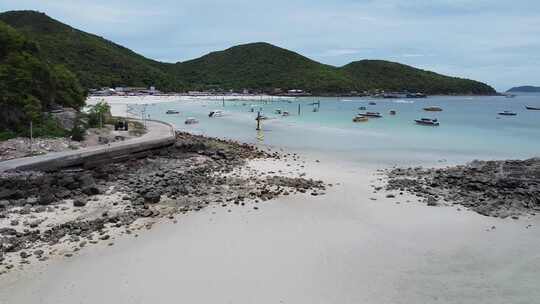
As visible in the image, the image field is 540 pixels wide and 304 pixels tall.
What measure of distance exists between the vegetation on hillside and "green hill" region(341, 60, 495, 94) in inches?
5776

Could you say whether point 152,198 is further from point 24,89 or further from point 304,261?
point 24,89

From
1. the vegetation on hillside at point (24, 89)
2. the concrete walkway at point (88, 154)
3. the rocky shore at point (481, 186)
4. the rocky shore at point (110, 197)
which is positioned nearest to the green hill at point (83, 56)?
the vegetation on hillside at point (24, 89)

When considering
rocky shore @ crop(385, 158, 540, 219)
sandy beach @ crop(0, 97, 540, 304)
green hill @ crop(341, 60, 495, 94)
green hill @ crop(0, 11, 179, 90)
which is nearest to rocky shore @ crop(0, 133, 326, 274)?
sandy beach @ crop(0, 97, 540, 304)

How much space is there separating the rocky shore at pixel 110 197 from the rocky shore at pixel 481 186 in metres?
4.42

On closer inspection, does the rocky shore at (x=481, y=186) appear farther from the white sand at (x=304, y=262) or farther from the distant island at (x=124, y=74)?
the distant island at (x=124, y=74)

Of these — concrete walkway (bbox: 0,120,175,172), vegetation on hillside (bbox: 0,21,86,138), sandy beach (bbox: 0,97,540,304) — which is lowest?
sandy beach (bbox: 0,97,540,304)

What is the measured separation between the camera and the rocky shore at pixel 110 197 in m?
11.5

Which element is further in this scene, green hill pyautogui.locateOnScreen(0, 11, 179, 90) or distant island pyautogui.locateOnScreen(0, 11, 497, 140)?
green hill pyautogui.locateOnScreen(0, 11, 179, 90)

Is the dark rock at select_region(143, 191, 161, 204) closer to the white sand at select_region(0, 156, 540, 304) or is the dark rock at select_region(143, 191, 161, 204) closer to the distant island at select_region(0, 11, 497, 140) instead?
the white sand at select_region(0, 156, 540, 304)

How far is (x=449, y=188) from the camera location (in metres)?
18.3

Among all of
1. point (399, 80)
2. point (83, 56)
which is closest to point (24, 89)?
point (83, 56)

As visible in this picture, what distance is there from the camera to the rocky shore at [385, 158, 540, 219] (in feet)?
51.9

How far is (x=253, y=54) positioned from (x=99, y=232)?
560ft

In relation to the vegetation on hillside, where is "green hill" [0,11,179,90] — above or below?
above
